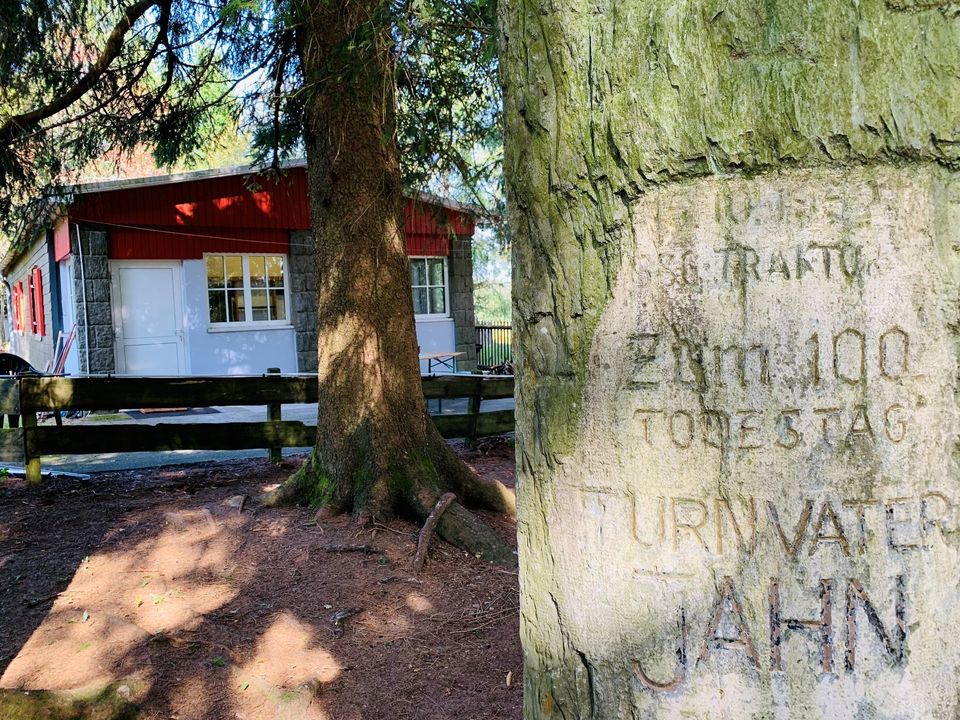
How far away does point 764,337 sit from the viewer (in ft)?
4.23

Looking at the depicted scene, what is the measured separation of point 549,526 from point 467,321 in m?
17.5

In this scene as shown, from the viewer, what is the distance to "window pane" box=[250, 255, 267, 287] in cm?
1614

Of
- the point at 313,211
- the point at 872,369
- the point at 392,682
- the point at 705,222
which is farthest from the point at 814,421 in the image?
the point at 313,211

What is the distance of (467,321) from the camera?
18.9 m

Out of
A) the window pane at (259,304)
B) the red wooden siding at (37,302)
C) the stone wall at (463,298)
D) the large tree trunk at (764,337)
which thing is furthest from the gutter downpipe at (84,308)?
the large tree trunk at (764,337)

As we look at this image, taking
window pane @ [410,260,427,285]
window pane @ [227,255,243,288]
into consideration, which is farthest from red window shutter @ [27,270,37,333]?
window pane @ [410,260,427,285]

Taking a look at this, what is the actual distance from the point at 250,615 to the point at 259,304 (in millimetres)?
12343

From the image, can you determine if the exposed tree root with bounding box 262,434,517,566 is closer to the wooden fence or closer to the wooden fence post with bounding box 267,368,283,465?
the wooden fence

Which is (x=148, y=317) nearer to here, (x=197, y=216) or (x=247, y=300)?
(x=247, y=300)

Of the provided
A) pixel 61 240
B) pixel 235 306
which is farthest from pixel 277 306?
pixel 61 240

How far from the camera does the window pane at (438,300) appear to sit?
18.6 meters

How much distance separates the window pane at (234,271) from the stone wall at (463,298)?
4.85 meters

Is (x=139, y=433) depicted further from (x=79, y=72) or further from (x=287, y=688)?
(x=287, y=688)

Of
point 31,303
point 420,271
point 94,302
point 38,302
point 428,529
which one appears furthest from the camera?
point 31,303
